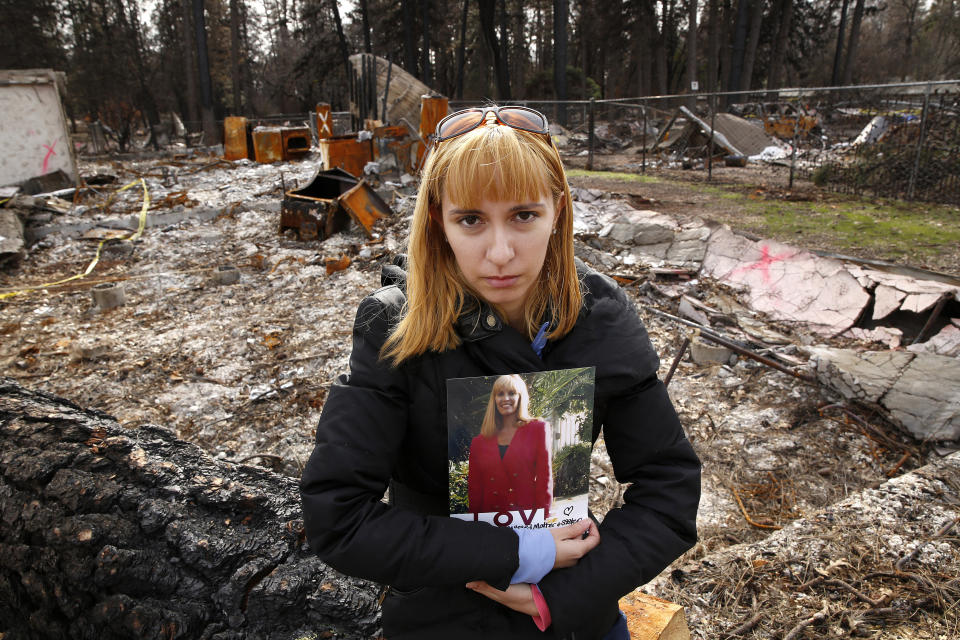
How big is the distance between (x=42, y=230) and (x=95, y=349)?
20.0ft

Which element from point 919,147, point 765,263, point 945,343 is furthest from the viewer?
point 919,147

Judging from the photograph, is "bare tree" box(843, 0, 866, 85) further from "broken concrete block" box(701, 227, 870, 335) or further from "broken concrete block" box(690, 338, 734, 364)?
"broken concrete block" box(690, 338, 734, 364)

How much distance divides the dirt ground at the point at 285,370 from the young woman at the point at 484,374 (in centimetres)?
115

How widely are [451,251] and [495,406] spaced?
1.27 ft

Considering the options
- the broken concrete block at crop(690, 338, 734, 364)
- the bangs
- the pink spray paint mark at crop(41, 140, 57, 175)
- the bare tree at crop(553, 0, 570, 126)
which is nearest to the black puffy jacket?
the bangs

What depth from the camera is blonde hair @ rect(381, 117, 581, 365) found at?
44.9 inches

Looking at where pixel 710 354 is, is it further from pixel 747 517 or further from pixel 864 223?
pixel 864 223

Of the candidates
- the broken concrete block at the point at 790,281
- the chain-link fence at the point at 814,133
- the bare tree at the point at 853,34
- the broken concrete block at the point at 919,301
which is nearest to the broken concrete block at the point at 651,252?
the broken concrete block at the point at 790,281

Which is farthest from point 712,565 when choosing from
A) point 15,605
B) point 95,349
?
point 95,349

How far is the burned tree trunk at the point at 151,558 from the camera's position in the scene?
150 cm

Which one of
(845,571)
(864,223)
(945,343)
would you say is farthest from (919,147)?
(845,571)

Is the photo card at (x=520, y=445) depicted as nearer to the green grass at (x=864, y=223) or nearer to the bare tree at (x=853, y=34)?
the green grass at (x=864, y=223)

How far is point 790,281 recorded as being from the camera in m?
5.99

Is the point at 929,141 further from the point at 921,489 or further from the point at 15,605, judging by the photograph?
the point at 15,605
